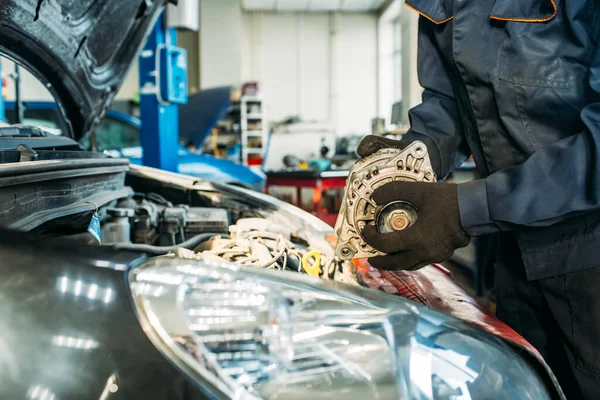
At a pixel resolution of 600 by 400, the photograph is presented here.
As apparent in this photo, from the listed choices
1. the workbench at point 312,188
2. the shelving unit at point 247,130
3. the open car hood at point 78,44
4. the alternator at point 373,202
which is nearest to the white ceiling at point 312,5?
the shelving unit at point 247,130

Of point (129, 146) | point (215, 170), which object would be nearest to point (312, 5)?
point (129, 146)

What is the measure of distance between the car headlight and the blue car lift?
308 cm

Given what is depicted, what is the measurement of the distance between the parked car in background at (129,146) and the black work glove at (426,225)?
2873 millimetres

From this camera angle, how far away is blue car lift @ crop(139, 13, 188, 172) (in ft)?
11.2

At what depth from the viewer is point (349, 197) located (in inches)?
36.7

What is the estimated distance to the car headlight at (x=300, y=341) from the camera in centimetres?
54

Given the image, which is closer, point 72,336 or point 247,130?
point 72,336

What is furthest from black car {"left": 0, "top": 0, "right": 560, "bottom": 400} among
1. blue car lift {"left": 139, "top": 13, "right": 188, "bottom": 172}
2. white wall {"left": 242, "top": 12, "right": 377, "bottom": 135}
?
white wall {"left": 242, "top": 12, "right": 377, "bottom": 135}

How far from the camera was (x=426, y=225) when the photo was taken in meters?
0.84

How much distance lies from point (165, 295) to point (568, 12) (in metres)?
0.89

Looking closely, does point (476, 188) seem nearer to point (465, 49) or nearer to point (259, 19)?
point (465, 49)

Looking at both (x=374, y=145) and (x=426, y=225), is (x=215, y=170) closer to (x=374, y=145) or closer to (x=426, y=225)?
(x=374, y=145)

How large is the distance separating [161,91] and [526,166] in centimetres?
306

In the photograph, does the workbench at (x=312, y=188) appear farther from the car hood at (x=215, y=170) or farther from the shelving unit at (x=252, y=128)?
the shelving unit at (x=252, y=128)
